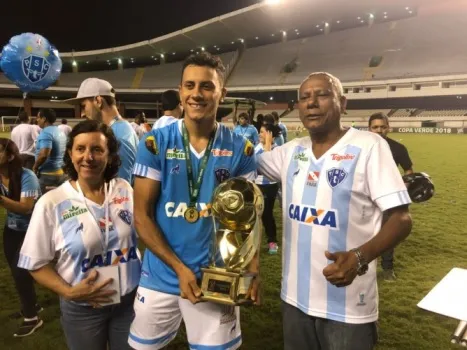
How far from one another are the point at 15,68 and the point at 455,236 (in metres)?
7.14

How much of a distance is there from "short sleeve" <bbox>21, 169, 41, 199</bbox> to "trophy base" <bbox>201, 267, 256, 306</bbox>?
6.67ft

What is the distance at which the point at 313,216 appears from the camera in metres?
1.85

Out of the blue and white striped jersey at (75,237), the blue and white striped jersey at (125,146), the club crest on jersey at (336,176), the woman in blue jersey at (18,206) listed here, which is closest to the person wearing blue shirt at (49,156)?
the woman in blue jersey at (18,206)

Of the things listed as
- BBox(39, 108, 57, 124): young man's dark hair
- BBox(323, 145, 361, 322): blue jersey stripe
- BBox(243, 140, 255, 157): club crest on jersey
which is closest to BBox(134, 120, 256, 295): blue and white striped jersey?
BBox(243, 140, 255, 157): club crest on jersey

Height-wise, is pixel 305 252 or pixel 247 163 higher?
pixel 247 163

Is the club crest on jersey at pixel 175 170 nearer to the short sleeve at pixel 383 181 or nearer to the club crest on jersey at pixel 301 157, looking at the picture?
the club crest on jersey at pixel 301 157

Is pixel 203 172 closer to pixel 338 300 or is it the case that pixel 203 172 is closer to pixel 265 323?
pixel 338 300

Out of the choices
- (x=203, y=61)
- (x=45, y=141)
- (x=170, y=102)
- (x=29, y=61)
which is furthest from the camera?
(x=29, y=61)

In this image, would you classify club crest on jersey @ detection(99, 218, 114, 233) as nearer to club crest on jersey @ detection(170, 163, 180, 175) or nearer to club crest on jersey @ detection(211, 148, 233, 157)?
club crest on jersey @ detection(170, 163, 180, 175)

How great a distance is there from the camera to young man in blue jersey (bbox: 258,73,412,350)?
1730 mm

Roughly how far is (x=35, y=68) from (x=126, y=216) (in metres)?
4.84

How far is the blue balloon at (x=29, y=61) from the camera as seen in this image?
567cm

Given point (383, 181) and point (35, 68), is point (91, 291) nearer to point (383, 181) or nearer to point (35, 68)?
point (383, 181)

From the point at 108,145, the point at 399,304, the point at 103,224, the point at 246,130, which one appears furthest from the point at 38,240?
the point at 246,130
